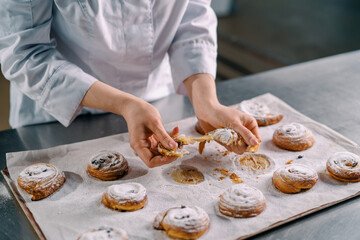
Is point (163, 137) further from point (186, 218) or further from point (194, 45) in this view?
point (194, 45)

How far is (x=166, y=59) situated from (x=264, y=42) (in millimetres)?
3093

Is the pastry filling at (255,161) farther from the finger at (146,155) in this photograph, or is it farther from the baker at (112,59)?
the finger at (146,155)

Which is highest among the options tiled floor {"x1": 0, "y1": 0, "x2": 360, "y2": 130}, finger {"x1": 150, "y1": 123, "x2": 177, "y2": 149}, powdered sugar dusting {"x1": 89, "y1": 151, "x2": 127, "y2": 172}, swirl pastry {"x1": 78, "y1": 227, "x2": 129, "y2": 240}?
finger {"x1": 150, "y1": 123, "x2": 177, "y2": 149}

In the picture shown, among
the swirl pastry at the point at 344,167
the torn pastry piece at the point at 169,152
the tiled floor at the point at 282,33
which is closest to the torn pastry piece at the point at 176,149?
the torn pastry piece at the point at 169,152

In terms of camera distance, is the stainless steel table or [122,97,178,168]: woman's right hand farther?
[122,97,178,168]: woman's right hand

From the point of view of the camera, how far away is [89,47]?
142 centimetres

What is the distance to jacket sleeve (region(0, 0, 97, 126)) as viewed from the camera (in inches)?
50.3

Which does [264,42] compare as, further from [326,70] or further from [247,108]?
[247,108]

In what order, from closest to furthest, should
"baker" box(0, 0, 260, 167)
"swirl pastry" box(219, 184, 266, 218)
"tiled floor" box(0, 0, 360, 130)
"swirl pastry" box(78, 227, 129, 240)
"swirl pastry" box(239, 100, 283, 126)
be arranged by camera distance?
"swirl pastry" box(78, 227, 129, 240) < "swirl pastry" box(219, 184, 266, 218) < "baker" box(0, 0, 260, 167) < "swirl pastry" box(239, 100, 283, 126) < "tiled floor" box(0, 0, 360, 130)

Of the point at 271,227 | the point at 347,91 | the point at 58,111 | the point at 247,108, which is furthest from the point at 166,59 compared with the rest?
the point at 271,227

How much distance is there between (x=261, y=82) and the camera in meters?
1.90

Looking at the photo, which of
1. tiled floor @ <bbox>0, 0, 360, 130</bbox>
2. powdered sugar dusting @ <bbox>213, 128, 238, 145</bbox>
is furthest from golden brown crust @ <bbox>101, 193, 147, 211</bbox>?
tiled floor @ <bbox>0, 0, 360, 130</bbox>

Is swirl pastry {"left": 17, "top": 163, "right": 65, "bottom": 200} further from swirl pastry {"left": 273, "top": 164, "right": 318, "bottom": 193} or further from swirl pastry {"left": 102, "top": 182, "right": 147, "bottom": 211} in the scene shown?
swirl pastry {"left": 273, "top": 164, "right": 318, "bottom": 193}

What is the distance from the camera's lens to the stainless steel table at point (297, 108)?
3.37 ft
